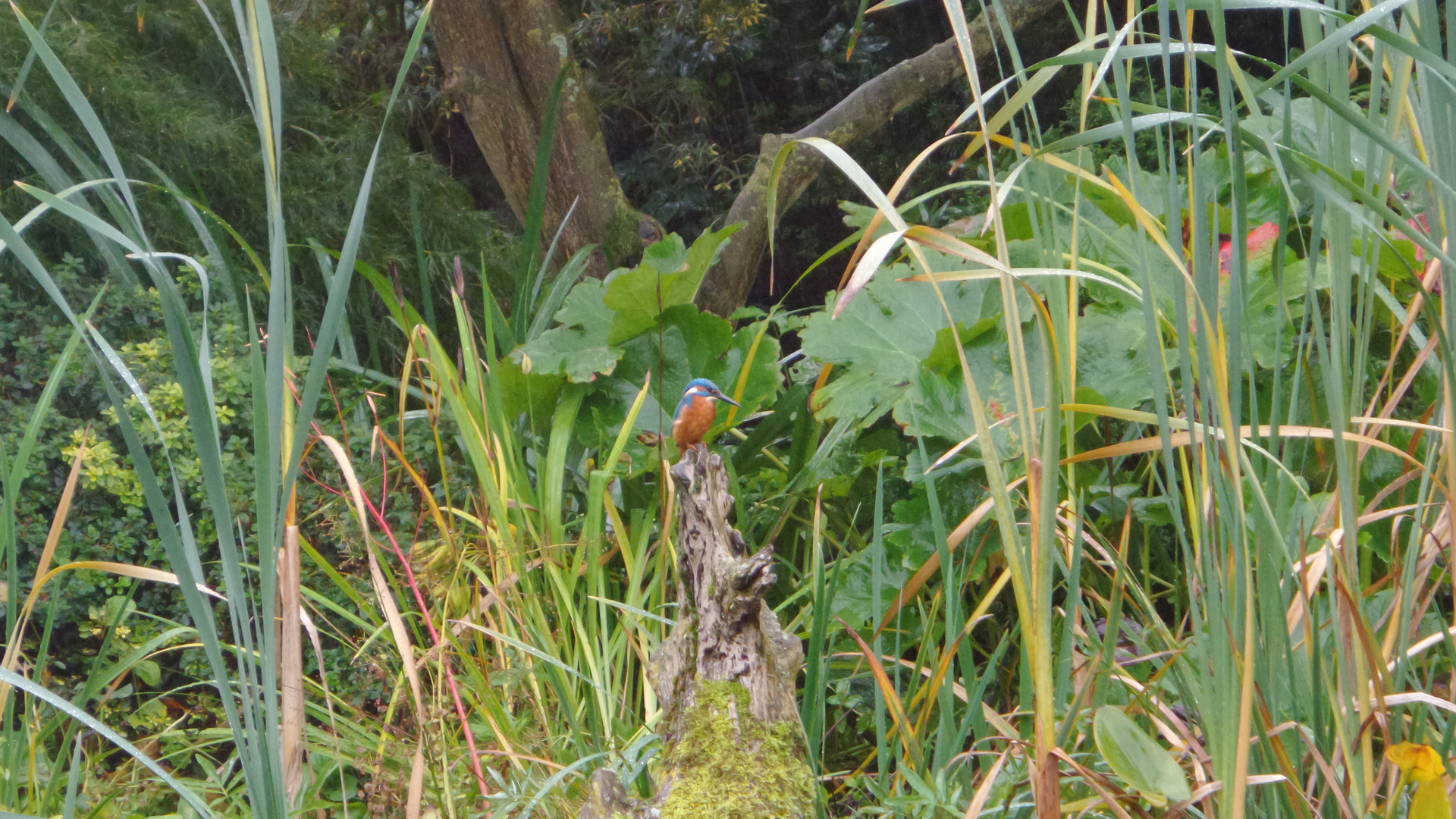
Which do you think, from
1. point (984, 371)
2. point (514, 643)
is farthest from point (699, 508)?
point (984, 371)

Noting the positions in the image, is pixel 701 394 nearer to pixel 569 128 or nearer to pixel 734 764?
pixel 734 764

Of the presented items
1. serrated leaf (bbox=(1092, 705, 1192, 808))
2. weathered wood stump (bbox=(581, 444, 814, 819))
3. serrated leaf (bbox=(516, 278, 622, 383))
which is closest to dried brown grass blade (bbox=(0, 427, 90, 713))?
weathered wood stump (bbox=(581, 444, 814, 819))

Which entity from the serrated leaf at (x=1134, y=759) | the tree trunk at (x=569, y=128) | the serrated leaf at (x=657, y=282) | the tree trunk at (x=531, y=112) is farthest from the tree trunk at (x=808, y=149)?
the serrated leaf at (x=1134, y=759)

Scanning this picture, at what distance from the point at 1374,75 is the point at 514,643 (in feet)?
3.92

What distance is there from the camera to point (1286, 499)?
0.96m

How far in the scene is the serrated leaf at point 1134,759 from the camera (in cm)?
81

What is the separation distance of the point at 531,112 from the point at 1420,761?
3432mm

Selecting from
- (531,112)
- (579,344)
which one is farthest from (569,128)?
(579,344)

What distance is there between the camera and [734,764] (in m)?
1.24

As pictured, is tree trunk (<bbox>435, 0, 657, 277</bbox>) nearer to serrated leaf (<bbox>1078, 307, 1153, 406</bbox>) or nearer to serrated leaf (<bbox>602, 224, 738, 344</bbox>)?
serrated leaf (<bbox>602, 224, 738, 344</bbox>)

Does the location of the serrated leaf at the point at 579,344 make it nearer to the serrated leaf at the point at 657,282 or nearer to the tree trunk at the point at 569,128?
the serrated leaf at the point at 657,282

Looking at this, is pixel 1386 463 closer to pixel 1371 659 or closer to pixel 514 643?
pixel 1371 659

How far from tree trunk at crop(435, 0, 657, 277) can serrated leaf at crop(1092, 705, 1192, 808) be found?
2.89 metres

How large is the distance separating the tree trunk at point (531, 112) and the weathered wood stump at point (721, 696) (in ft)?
7.45
